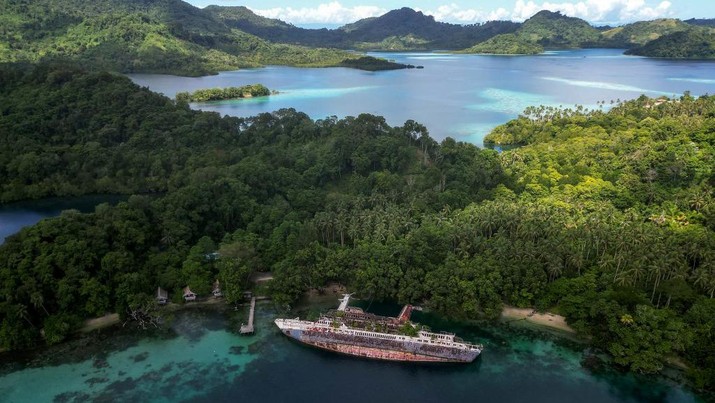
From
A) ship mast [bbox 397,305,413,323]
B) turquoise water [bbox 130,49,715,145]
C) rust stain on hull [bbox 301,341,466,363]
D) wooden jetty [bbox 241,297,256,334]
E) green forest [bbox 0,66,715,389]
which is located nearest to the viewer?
rust stain on hull [bbox 301,341,466,363]

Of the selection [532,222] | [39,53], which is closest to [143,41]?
[39,53]

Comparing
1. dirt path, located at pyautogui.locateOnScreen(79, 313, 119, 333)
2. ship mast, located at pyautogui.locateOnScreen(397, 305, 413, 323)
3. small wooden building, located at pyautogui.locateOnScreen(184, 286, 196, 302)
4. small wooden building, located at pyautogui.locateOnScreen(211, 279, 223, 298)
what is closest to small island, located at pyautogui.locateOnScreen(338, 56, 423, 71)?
small wooden building, located at pyautogui.locateOnScreen(211, 279, 223, 298)

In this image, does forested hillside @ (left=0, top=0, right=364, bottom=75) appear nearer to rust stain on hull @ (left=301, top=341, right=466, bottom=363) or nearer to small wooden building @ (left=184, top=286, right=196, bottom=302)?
small wooden building @ (left=184, top=286, right=196, bottom=302)

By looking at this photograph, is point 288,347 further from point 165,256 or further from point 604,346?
point 604,346

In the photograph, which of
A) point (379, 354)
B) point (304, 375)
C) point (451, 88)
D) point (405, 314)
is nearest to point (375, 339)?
point (379, 354)

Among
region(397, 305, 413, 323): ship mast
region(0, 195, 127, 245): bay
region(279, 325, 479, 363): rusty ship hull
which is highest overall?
region(0, 195, 127, 245): bay
